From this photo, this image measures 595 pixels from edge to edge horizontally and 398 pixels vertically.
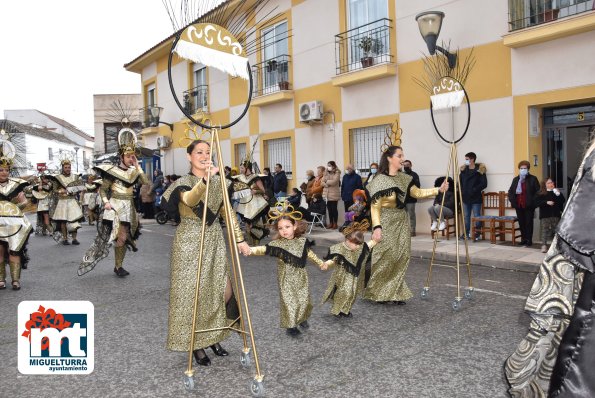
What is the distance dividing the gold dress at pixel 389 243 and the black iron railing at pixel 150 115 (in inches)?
783

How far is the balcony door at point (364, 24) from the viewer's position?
43.7 ft

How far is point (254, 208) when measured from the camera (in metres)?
10.8

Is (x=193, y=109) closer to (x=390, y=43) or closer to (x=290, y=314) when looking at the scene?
(x=390, y=43)

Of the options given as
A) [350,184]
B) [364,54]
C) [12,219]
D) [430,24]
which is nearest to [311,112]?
[364,54]

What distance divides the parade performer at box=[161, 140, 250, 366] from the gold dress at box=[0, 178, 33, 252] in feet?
14.6

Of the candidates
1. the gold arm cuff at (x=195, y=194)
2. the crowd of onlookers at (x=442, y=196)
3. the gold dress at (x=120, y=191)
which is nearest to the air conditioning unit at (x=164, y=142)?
the crowd of onlookers at (x=442, y=196)

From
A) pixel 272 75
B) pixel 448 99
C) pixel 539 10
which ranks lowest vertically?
pixel 448 99

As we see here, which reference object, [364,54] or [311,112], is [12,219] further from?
[364,54]

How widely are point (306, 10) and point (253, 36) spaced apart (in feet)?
37.7

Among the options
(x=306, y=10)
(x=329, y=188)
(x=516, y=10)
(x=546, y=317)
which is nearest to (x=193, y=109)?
(x=306, y=10)

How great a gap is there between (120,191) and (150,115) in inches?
713

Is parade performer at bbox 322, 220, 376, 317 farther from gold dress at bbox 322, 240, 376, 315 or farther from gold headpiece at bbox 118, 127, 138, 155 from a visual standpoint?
gold headpiece at bbox 118, 127, 138, 155

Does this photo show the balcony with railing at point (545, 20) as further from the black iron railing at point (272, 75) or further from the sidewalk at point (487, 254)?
the black iron railing at point (272, 75)

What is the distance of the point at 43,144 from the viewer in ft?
173
